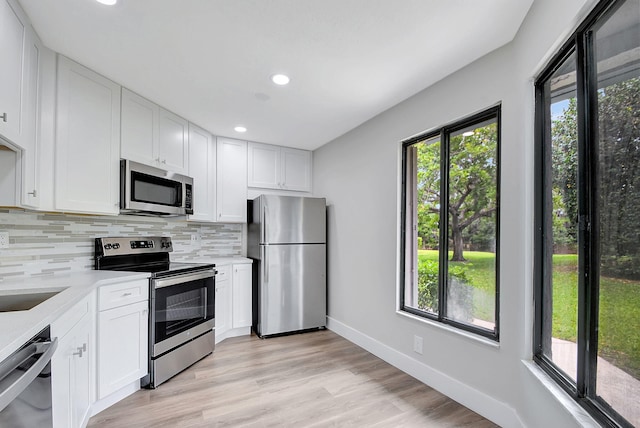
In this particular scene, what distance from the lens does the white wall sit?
1.63 m

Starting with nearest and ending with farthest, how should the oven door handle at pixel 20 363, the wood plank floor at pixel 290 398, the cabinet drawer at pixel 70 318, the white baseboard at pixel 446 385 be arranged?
the oven door handle at pixel 20 363, the cabinet drawer at pixel 70 318, the white baseboard at pixel 446 385, the wood plank floor at pixel 290 398

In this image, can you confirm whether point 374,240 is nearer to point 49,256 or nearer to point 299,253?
point 299,253

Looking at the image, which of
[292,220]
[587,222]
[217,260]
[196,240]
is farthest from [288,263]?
[587,222]

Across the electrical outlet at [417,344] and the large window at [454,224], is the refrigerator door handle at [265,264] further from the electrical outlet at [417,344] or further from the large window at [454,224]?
the electrical outlet at [417,344]

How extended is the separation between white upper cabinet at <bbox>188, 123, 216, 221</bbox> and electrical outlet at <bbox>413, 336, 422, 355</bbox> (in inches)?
101

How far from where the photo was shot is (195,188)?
3.38 m

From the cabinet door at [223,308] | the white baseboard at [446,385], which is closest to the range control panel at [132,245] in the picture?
the cabinet door at [223,308]

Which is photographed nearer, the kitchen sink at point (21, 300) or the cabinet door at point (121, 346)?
the kitchen sink at point (21, 300)

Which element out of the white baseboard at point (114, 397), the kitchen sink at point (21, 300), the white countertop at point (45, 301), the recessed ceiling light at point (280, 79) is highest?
the recessed ceiling light at point (280, 79)

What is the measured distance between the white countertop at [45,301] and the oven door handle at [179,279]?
13cm

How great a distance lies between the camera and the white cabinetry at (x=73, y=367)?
1.38 m

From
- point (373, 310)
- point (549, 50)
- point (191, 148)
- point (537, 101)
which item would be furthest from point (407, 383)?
point (191, 148)

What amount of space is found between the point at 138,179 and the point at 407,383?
2.82m

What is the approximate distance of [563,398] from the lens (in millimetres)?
1306
